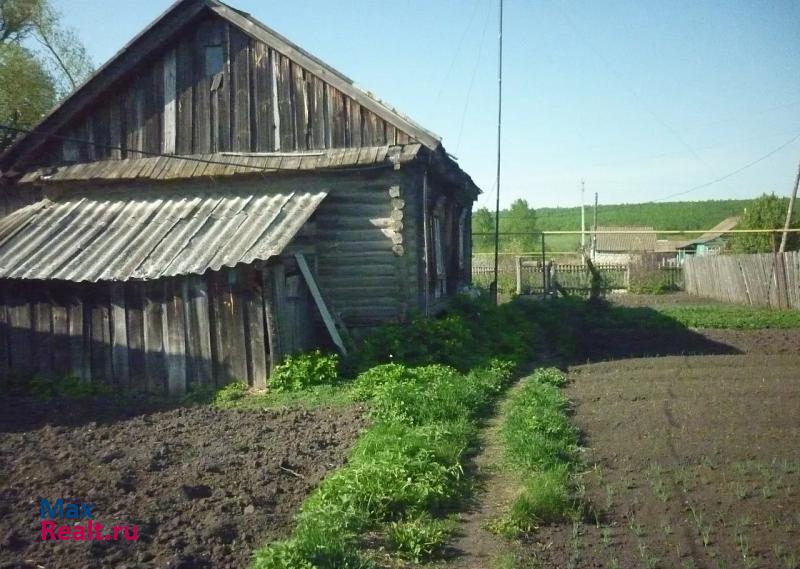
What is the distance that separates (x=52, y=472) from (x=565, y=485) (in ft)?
15.3

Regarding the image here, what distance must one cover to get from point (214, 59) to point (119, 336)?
19.2 ft

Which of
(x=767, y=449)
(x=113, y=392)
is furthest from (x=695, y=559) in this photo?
(x=113, y=392)

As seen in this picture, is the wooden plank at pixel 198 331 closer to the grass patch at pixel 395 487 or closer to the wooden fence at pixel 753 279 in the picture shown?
the grass patch at pixel 395 487

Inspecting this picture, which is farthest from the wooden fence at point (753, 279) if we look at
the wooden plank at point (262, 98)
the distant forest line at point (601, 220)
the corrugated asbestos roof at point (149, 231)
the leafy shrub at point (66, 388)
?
the distant forest line at point (601, 220)

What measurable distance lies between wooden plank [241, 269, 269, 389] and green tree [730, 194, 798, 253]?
30.4 metres

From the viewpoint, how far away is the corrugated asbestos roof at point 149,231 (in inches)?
461

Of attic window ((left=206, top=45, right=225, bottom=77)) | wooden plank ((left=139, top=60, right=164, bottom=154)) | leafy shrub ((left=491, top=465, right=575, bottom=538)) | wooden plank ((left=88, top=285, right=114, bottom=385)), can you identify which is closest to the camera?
leafy shrub ((left=491, top=465, right=575, bottom=538))

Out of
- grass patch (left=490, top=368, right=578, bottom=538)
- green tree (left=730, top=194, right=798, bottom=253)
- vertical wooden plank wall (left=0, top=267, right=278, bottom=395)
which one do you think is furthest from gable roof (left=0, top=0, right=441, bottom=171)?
green tree (left=730, top=194, right=798, bottom=253)

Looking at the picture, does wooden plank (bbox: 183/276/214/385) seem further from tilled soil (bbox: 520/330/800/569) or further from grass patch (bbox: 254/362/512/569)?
tilled soil (bbox: 520/330/800/569)

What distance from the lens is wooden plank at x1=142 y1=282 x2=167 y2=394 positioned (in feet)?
39.3

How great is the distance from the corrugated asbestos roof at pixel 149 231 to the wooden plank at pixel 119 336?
0.48 metres

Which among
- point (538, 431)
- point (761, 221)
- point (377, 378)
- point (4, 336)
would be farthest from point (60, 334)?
point (761, 221)

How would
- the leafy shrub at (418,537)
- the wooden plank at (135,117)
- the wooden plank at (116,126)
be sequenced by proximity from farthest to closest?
the wooden plank at (116,126)
the wooden plank at (135,117)
the leafy shrub at (418,537)

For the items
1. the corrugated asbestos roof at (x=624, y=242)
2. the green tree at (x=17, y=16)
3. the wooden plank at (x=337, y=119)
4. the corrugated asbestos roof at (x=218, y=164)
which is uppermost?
the green tree at (x=17, y=16)
